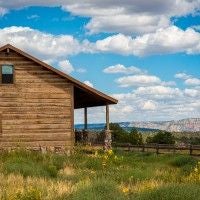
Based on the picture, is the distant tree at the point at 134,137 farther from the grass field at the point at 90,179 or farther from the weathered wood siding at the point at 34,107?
the weathered wood siding at the point at 34,107

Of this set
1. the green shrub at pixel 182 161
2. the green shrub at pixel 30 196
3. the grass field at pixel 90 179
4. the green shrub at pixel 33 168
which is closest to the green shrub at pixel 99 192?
the grass field at pixel 90 179

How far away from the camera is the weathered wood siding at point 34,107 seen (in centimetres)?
3000

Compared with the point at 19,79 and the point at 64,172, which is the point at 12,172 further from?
the point at 19,79

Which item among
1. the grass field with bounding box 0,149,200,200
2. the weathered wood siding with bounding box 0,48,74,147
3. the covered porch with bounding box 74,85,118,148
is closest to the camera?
the grass field with bounding box 0,149,200,200

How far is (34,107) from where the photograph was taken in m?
30.2

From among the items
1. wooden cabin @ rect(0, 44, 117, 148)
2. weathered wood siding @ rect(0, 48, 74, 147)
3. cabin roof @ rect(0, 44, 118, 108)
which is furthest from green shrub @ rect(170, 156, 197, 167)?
weathered wood siding @ rect(0, 48, 74, 147)

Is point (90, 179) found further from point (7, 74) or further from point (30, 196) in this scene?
point (7, 74)

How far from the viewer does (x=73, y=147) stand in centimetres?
3038

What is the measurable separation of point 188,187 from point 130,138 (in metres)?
49.0

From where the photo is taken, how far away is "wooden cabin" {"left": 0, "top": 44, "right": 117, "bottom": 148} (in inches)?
1182

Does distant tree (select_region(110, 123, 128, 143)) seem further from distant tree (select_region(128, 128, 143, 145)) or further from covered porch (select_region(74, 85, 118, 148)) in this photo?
covered porch (select_region(74, 85, 118, 148))

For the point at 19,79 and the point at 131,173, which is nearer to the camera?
the point at 131,173

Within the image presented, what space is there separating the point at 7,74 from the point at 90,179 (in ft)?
45.2

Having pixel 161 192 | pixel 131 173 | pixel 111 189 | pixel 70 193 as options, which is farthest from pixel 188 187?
pixel 131 173
